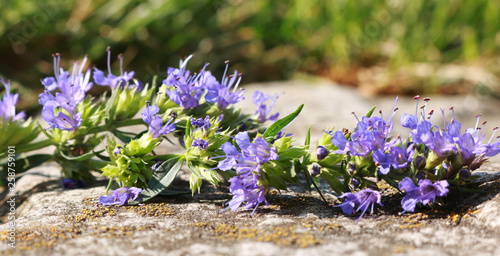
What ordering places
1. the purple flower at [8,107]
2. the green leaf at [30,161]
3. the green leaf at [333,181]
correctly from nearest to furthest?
the green leaf at [333,181]
the purple flower at [8,107]
the green leaf at [30,161]

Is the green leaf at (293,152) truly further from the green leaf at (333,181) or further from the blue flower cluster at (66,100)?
the blue flower cluster at (66,100)

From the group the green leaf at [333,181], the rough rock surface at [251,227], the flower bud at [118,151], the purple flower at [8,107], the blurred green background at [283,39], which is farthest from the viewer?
the blurred green background at [283,39]

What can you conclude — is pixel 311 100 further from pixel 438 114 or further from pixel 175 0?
pixel 175 0

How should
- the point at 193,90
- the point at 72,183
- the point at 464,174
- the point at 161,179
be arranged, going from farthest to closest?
the point at 72,183 → the point at 193,90 → the point at 161,179 → the point at 464,174

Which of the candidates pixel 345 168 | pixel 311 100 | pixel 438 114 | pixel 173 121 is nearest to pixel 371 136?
pixel 345 168

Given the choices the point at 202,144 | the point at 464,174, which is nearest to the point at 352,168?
the point at 464,174

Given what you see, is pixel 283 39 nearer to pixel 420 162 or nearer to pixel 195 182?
pixel 195 182

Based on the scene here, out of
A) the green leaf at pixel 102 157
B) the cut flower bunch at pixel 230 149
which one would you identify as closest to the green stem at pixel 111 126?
the cut flower bunch at pixel 230 149
